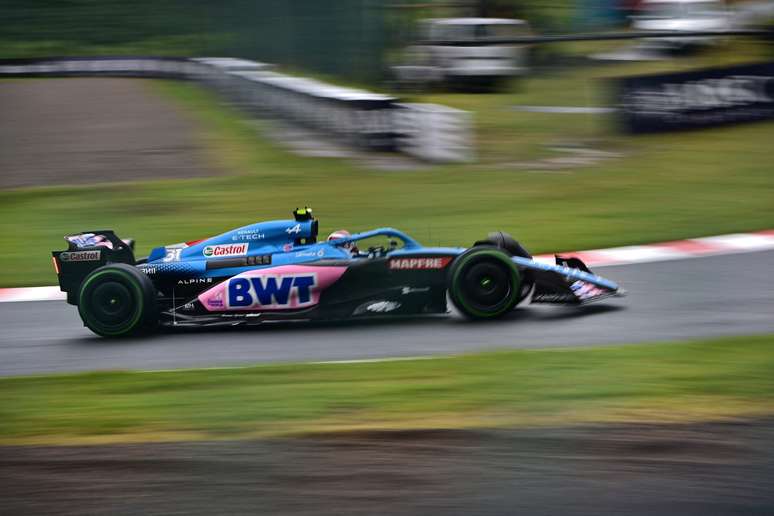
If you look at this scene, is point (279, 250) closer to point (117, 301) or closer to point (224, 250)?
point (224, 250)

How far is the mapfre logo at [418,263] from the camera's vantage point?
8250 mm

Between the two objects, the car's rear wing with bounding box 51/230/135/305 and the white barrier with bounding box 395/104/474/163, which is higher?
the white barrier with bounding box 395/104/474/163

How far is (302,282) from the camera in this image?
327 inches

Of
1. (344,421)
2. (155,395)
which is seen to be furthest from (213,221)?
(344,421)

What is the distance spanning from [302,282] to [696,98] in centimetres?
1206

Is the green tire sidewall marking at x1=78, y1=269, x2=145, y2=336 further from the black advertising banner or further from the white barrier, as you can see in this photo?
the black advertising banner

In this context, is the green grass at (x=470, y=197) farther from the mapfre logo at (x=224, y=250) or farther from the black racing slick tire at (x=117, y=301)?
the mapfre logo at (x=224, y=250)

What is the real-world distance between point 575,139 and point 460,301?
452 inches

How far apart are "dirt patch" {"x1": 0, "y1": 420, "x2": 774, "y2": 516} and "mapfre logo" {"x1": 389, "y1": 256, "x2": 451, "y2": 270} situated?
2.73 metres

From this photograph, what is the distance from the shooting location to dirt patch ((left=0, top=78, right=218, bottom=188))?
1811 cm

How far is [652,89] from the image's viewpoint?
17.7 m

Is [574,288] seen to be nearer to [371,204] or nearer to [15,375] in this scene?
[15,375]

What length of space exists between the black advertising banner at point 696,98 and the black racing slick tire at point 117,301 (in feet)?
37.0

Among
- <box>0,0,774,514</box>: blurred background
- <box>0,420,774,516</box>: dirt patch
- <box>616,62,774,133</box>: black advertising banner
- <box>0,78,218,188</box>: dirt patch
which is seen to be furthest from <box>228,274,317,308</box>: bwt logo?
<box>616,62,774,133</box>: black advertising banner
